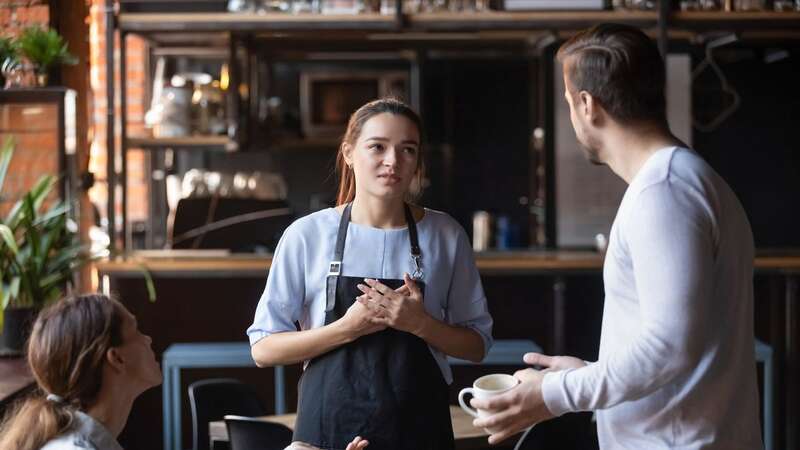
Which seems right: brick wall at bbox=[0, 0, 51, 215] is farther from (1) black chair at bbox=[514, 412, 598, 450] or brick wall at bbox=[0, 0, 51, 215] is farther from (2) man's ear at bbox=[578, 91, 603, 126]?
(2) man's ear at bbox=[578, 91, 603, 126]

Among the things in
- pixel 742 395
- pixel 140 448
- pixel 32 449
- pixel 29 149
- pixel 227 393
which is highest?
pixel 29 149

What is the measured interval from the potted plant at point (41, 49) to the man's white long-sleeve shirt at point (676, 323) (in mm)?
2585

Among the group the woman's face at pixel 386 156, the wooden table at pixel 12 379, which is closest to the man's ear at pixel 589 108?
the woman's face at pixel 386 156

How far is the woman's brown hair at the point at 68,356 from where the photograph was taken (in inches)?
67.0

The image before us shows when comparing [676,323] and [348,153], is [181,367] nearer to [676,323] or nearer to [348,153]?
[348,153]

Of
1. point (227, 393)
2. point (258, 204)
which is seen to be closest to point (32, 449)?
point (227, 393)

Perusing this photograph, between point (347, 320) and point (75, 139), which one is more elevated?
point (75, 139)

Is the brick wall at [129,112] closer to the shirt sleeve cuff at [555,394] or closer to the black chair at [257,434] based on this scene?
the black chair at [257,434]

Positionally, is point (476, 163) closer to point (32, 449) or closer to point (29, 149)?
point (29, 149)

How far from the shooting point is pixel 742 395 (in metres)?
1.54

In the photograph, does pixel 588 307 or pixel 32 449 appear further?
pixel 588 307

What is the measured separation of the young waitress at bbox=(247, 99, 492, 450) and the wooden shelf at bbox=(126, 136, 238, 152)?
2.70 metres

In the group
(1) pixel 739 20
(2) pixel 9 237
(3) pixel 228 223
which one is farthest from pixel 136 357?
(1) pixel 739 20

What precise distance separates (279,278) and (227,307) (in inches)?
88.7
